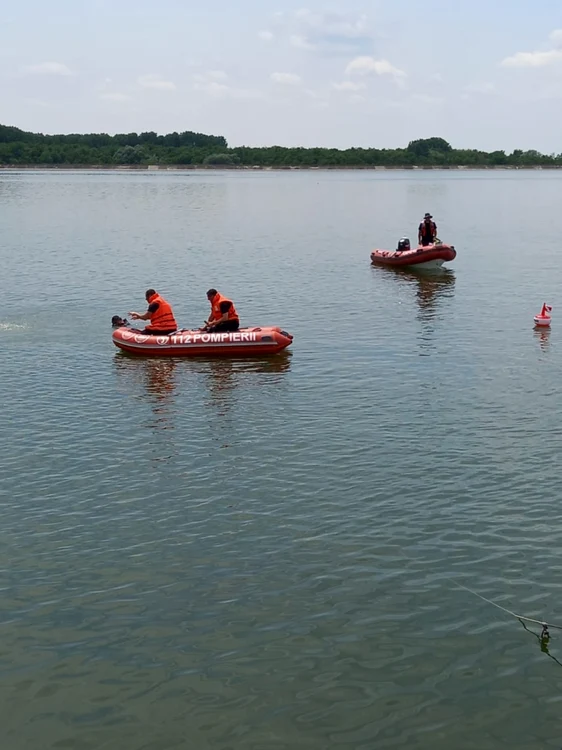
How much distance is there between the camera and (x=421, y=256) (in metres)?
38.0

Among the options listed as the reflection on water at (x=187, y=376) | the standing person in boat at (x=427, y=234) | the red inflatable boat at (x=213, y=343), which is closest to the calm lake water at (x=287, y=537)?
the reflection on water at (x=187, y=376)

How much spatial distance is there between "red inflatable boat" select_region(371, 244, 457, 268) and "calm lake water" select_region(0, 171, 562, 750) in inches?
385

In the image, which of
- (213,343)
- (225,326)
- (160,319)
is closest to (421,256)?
(225,326)

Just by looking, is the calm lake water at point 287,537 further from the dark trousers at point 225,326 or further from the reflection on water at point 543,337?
the dark trousers at point 225,326

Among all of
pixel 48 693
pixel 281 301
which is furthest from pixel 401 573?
pixel 281 301

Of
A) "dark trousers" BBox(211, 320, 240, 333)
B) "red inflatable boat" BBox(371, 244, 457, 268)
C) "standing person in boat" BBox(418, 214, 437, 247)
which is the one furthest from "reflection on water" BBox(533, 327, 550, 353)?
"standing person in boat" BBox(418, 214, 437, 247)

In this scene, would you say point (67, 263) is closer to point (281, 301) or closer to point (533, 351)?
point (281, 301)

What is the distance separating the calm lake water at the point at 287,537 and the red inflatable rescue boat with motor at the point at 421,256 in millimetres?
9799

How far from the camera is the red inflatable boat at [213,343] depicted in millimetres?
23047

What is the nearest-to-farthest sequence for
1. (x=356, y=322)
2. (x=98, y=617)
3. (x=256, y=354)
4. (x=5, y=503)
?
(x=98, y=617)
(x=5, y=503)
(x=256, y=354)
(x=356, y=322)

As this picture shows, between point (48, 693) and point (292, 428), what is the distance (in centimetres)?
876

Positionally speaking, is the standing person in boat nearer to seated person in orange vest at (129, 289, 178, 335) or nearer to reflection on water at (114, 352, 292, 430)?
reflection on water at (114, 352, 292, 430)

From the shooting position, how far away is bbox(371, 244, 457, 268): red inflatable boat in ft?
123

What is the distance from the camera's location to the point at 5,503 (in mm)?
13875
